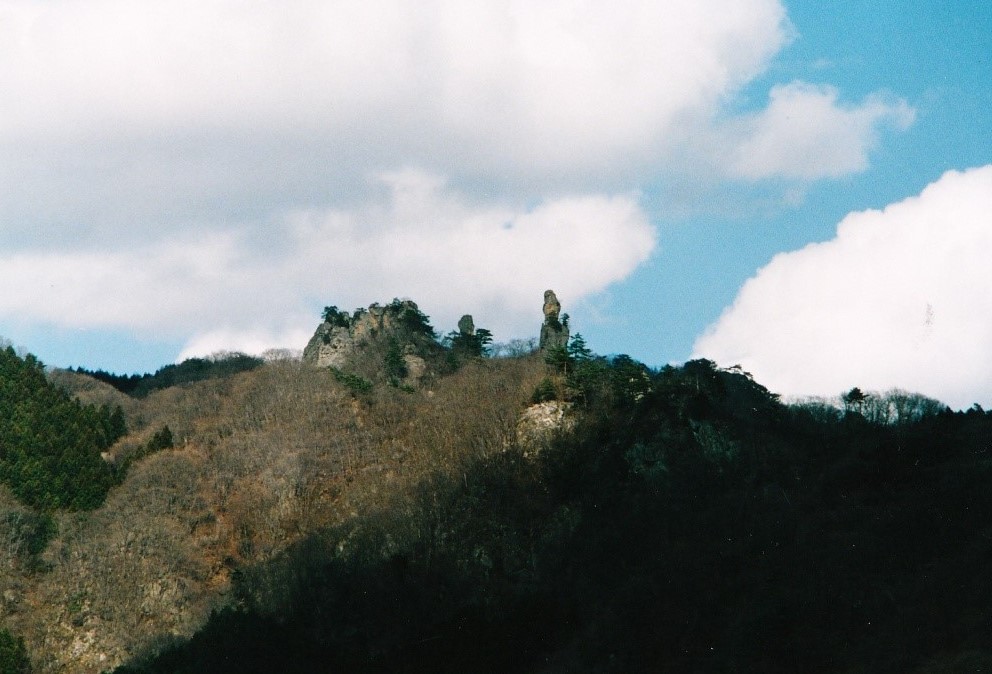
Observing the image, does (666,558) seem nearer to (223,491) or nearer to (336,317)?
(223,491)

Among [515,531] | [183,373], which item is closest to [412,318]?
[183,373]

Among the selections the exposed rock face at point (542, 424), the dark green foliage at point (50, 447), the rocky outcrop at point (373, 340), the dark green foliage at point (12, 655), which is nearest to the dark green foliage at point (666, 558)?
the exposed rock face at point (542, 424)

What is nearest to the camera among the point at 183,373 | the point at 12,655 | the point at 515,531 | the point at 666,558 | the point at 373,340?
the point at 666,558

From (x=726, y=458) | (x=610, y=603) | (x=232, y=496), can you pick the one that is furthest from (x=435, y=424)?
(x=610, y=603)

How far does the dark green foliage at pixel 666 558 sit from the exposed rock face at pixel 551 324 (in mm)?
20552

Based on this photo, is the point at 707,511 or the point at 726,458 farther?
the point at 726,458

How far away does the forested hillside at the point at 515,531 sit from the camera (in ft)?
138

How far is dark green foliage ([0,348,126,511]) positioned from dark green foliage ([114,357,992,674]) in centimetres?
1692

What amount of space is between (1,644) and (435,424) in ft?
114

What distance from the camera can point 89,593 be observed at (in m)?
62.1

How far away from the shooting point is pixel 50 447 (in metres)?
71.7

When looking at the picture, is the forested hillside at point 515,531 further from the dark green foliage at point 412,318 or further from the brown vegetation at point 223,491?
the dark green foliage at point 412,318

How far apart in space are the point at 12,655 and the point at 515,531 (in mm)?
29126

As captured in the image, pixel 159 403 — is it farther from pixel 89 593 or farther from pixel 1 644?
pixel 1 644
